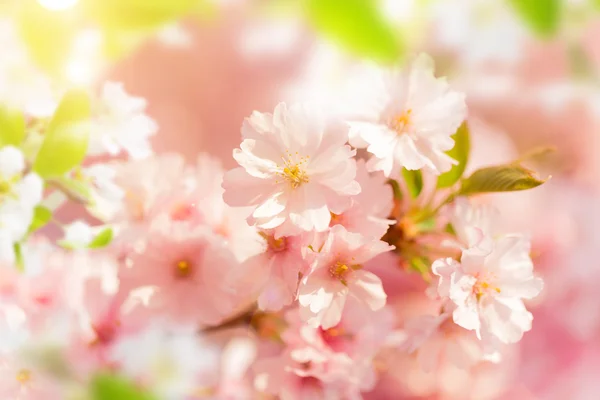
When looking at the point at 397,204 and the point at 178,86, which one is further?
the point at 178,86

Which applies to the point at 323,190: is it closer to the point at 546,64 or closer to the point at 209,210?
the point at 209,210

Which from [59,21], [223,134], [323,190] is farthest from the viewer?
[223,134]

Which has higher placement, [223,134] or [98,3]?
[98,3]

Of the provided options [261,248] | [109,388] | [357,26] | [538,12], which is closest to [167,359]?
[109,388]

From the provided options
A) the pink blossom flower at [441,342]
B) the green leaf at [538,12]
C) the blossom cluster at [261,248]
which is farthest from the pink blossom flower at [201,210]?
the green leaf at [538,12]

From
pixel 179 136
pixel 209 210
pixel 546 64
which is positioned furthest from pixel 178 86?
pixel 546 64

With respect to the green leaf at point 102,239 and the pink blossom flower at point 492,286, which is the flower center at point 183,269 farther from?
the pink blossom flower at point 492,286

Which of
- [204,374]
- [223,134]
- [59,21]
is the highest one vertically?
[59,21]
